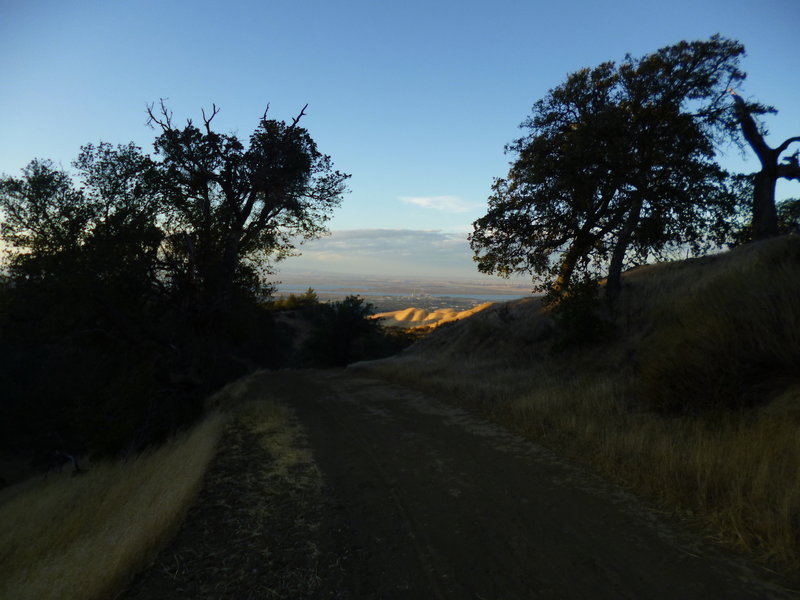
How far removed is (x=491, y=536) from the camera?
14.3ft

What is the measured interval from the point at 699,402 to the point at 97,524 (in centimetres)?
938

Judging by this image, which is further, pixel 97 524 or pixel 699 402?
pixel 699 402

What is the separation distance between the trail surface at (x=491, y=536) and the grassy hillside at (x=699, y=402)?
511mm

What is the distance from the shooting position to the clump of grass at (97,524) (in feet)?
12.9

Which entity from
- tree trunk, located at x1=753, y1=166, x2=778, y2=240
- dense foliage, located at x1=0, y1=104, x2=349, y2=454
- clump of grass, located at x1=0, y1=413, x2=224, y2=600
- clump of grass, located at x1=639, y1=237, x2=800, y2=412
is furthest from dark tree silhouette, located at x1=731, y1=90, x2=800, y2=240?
clump of grass, located at x1=0, y1=413, x2=224, y2=600

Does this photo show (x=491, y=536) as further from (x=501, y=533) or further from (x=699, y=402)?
(x=699, y=402)

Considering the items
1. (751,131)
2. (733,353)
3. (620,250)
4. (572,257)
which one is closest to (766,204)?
(751,131)

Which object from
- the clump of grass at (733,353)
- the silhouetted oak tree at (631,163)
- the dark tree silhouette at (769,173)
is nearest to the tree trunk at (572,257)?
the silhouetted oak tree at (631,163)

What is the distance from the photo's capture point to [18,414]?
1008 inches

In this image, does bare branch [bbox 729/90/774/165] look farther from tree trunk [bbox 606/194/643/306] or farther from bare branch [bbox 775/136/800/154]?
tree trunk [bbox 606/194/643/306]

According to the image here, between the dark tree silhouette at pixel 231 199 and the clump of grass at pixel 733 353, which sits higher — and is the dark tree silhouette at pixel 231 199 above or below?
above

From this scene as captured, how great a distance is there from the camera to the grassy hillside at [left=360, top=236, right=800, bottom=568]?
Answer: 4508 mm

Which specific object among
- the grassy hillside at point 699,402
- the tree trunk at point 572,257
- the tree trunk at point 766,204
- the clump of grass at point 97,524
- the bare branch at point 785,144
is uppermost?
the bare branch at point 785,144

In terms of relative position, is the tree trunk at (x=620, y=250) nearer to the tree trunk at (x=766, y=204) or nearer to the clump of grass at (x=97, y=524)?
the tree trunk at (x=766, y=204)
